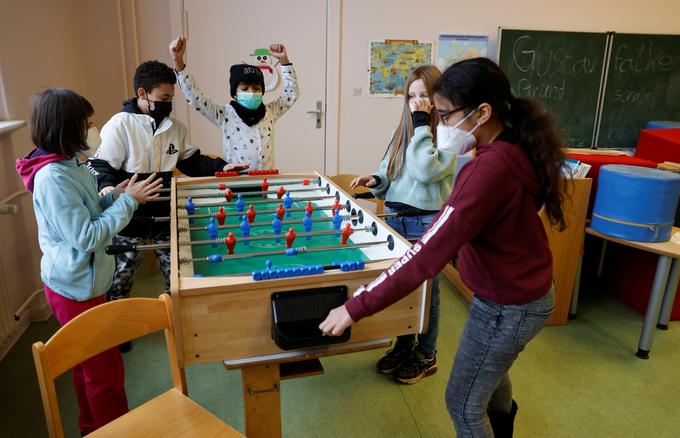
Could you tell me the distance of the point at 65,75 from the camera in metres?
3.28

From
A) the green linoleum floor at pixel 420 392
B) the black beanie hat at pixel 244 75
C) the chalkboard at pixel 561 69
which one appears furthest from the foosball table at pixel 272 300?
the chalkboard at pixel 561 69

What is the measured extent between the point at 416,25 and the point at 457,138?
3446 millimetres

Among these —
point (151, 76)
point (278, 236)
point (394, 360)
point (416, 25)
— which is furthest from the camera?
point (416, 25)

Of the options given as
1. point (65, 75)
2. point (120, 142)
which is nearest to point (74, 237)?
point (120, 142)

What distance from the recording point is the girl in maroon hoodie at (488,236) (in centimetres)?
114

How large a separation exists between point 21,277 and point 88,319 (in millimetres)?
1674

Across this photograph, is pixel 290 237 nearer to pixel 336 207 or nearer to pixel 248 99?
pixel 336 207

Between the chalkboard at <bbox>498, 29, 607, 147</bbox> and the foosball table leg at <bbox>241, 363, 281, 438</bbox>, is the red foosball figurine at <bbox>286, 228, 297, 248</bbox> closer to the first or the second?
the foosball table leg at <bbox>241, 363, 281, 438</bbox>

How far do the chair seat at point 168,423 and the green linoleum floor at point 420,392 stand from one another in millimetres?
678

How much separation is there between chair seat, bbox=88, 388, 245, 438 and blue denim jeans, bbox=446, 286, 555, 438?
624mm

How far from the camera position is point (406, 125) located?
213cm

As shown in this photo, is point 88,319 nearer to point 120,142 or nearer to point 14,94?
point 120,142

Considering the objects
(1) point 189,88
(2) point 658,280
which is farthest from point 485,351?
(1) point 189,88

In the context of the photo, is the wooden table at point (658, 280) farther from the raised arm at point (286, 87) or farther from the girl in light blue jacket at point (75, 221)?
the girl in light blue jacket at point (75, 221)
